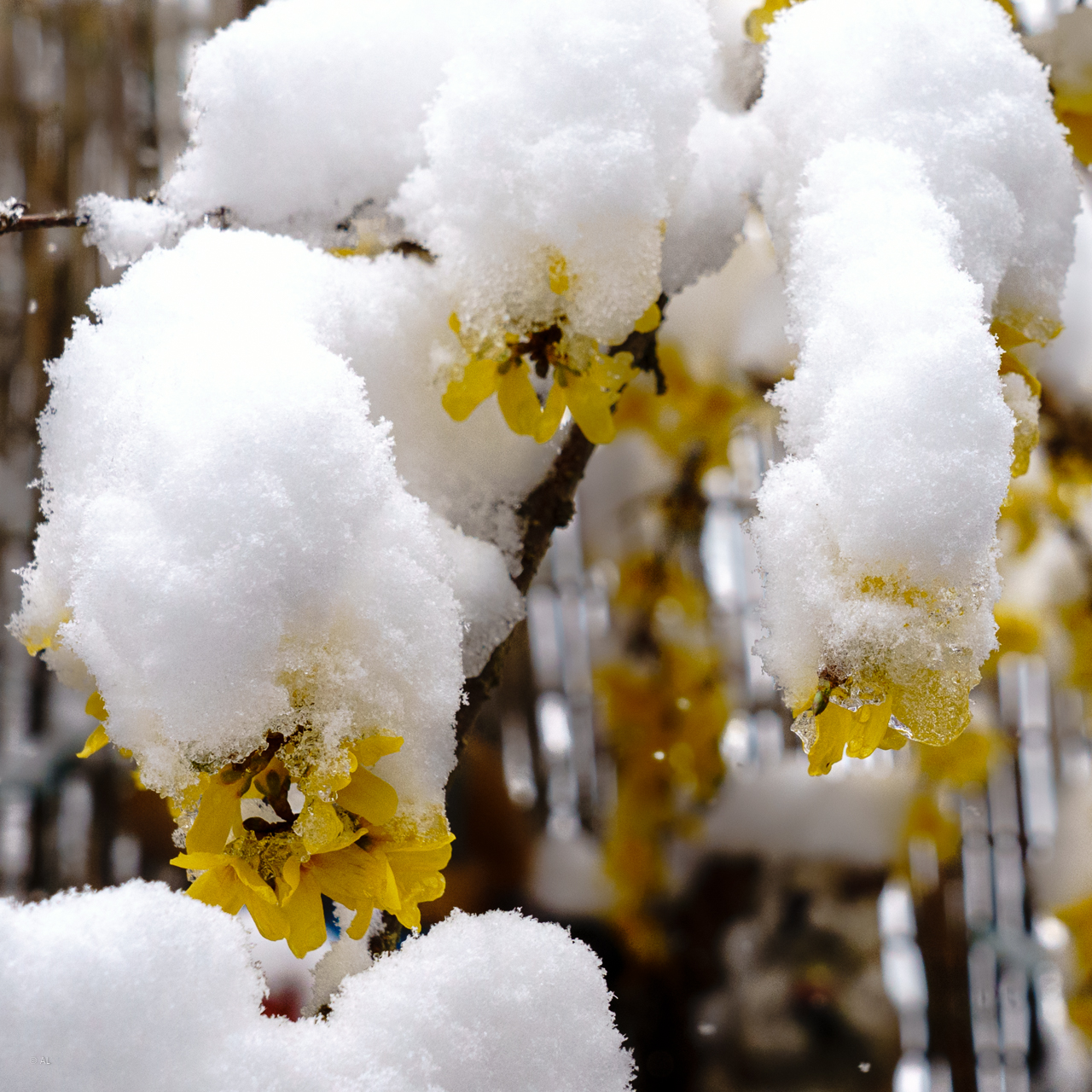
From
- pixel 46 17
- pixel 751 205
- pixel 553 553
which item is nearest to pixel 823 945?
pixel 553 553

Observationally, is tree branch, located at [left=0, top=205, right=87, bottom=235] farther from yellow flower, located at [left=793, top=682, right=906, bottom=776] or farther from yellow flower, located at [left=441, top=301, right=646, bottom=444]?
yellow flower, located at [left=793, top=682, right=906, bottom=776]

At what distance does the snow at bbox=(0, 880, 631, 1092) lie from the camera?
0.28 m

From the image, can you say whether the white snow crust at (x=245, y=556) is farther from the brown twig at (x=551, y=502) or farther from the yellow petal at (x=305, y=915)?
the brown twig at (x=551, y=502)

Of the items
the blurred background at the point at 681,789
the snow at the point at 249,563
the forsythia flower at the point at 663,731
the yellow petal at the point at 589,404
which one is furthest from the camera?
the forsythia flower at the point at 663,731

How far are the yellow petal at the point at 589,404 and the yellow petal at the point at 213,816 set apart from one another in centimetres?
17

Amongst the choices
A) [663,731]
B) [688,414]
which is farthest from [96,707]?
[663,731]

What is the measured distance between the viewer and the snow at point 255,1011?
28cm

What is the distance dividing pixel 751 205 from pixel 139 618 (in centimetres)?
31

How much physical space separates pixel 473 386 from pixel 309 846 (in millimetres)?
165

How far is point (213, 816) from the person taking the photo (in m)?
0.25

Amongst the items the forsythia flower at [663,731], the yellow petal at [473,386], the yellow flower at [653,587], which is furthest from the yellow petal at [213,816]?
the forsythia flower at [663,731]

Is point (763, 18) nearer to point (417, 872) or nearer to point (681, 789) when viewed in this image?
point (417, 872)

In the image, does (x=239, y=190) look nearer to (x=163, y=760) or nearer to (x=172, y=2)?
(x=163, y=760)

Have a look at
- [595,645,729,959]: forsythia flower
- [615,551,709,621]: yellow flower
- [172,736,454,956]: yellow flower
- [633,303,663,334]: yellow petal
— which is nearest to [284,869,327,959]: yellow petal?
[172,736,454,956]: yellow flower
